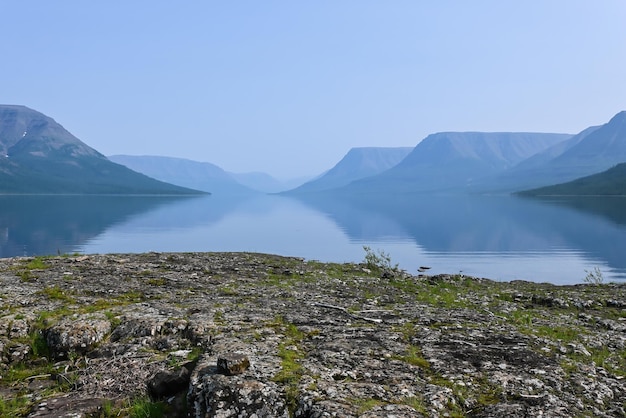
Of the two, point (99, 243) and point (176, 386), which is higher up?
point (176, 386)

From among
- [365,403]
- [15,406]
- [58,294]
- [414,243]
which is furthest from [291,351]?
[414,243]

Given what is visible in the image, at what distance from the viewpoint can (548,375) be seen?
1095cm

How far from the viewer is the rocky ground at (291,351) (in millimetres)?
9320

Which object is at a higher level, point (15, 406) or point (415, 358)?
point (415, 358)

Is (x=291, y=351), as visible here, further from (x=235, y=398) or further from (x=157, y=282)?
(x=157, y=282)

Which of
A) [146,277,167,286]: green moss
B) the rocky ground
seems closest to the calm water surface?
[146,277,167,286]: green moss

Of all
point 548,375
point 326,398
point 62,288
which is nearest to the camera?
point 326,398

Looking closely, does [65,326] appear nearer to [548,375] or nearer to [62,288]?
[62,288]

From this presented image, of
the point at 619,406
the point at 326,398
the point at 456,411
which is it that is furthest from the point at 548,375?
the point at 326,398

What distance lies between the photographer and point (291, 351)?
11742mm

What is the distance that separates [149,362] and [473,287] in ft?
67.9

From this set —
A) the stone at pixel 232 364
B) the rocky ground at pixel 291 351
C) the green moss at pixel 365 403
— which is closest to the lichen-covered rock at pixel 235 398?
the rocky ground at pixel 291 351

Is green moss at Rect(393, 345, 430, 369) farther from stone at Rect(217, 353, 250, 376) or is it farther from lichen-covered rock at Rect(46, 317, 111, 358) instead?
lichen-covered rock at Rect(46, 317, 111, 358)

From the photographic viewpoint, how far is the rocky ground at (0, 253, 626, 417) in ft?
30.6
